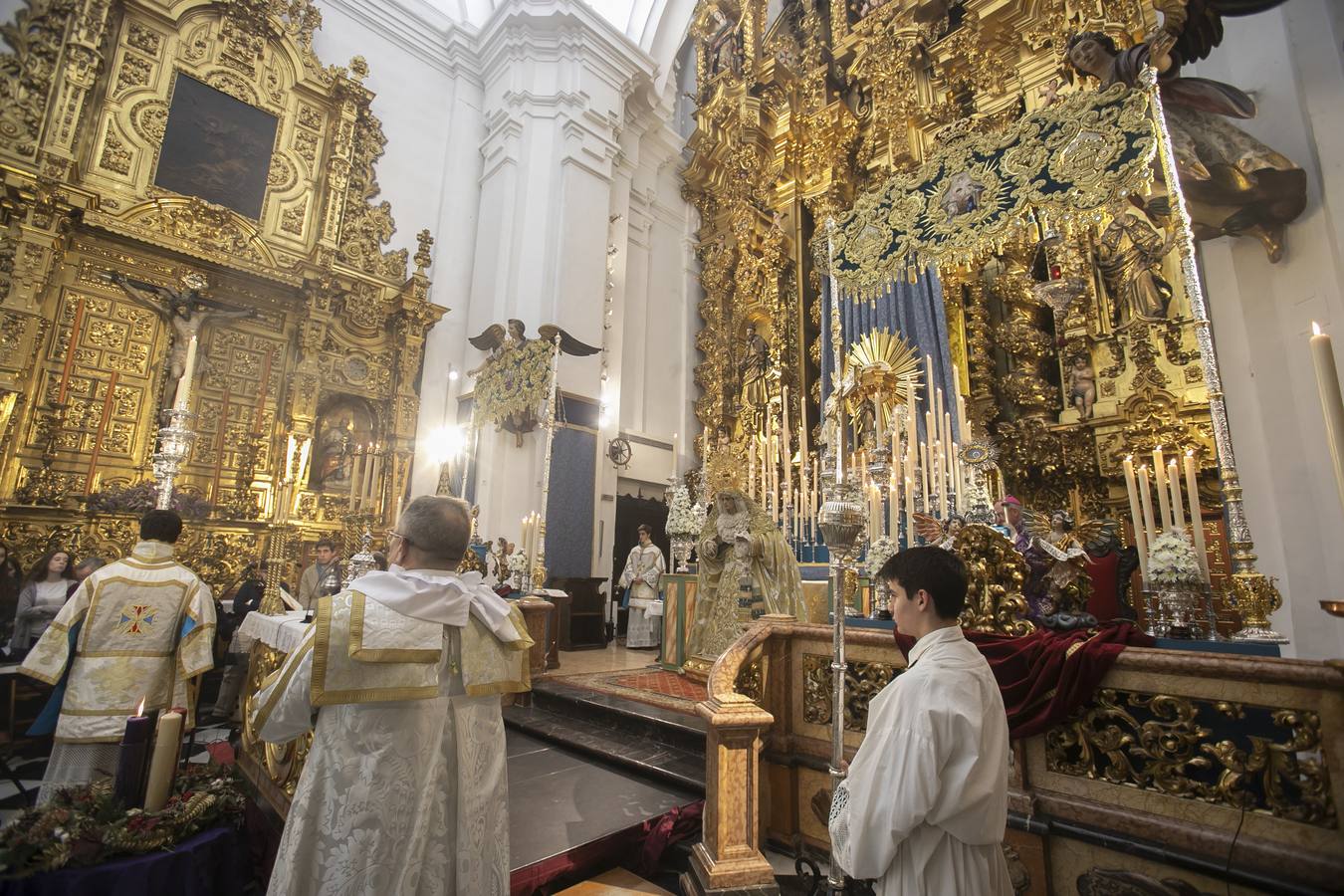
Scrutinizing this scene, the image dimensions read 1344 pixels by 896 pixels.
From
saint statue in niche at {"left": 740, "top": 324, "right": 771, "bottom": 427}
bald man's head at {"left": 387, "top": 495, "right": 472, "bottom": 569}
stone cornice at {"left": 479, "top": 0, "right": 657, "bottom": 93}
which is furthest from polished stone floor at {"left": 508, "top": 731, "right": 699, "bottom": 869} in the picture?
stone cornice at {"left": 479, "top": 0, "right": 657, "bottom": 93}

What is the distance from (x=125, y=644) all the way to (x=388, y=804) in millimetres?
2733

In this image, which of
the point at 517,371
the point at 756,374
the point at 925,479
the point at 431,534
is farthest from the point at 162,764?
the point at 756,374

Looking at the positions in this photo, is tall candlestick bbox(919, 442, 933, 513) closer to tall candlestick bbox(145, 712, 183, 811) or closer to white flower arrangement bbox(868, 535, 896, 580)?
white flower arrangement bbox(868, 535, 896, 580)

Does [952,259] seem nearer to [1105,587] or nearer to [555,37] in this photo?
[1105,587]

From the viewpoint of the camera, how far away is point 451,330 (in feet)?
34.9

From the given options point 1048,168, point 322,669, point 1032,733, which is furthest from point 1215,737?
point 1048,168

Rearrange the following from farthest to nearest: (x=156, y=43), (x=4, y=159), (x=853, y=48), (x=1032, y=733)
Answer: (x=853, y=48) → (x=156, y=43) → (x=4, y=159) → (x=1032, y=733)

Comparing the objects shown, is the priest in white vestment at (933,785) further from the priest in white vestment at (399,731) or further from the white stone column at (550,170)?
the white stone column at (550,170)

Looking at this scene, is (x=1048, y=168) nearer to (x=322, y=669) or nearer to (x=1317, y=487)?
(x=1317, y=487)

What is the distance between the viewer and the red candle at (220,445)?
7980 mm

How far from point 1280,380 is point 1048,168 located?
256 centimetres

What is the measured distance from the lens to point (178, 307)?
26.1 feet

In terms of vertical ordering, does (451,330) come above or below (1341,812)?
above

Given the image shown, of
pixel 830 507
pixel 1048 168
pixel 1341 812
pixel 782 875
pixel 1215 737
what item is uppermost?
pixel 1048 168
